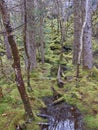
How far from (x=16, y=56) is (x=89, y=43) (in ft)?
16.1

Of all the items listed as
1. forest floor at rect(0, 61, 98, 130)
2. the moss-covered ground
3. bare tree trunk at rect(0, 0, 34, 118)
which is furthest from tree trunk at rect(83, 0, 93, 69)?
bare tree trunk at rect(0, 0, 34, 118)

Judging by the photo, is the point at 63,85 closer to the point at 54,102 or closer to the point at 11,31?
the point at 54,102

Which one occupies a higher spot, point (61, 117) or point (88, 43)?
point (88, 43)

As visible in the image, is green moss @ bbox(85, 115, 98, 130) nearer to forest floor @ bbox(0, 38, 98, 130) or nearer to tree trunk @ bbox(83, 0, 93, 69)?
forest floor @ bbox(0, 38, 98, 130)

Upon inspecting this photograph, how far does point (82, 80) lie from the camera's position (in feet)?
24.6

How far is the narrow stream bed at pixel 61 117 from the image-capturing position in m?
5.02

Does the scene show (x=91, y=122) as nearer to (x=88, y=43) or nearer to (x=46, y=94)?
(x=46, y=94)

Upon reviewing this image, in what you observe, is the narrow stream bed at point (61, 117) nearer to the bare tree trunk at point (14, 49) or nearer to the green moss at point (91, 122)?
the green moss at point (91, 122)

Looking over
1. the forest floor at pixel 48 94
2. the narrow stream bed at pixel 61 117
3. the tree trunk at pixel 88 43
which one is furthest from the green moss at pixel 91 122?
the tree trunk at pixel 88 43

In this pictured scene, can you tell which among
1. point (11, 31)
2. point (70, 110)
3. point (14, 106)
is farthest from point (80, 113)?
point (11, 31)

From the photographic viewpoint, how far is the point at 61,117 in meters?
5.45

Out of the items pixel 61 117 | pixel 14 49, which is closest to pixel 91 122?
pixel 61 117

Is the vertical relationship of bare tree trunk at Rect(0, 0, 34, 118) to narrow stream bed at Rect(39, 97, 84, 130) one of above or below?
above

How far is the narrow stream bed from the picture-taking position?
5020 millimetres
